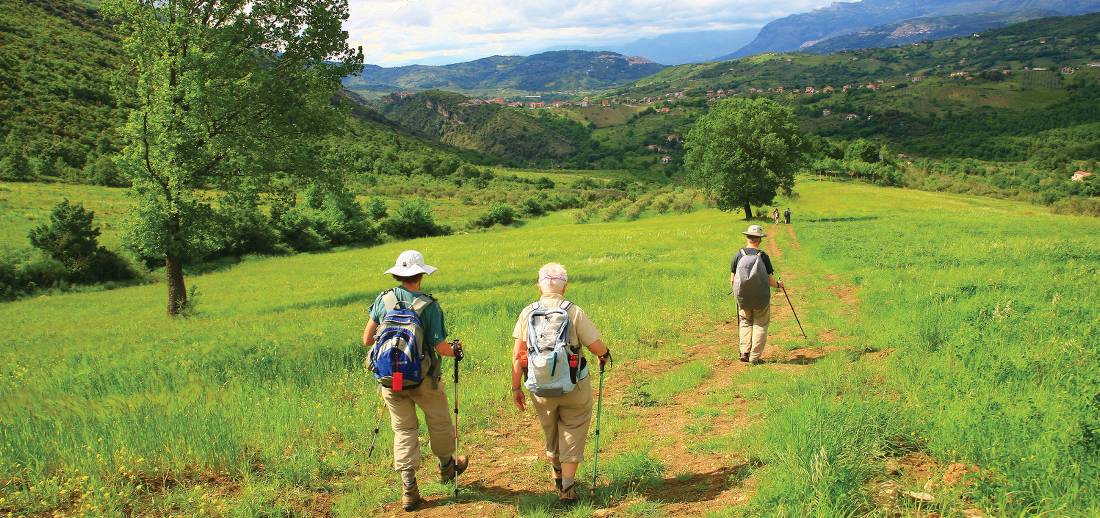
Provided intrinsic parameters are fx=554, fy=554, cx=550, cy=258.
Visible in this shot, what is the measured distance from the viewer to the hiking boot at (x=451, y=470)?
708 centimetres

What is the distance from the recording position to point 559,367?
5852mm

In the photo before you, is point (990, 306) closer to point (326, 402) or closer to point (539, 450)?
point (539, 450)

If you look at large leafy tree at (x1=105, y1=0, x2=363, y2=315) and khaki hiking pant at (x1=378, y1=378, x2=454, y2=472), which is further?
large leafy tree at (x1=105, y1=0, x2=363, y2=315)

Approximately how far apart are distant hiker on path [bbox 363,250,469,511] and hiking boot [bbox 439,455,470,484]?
6 cm

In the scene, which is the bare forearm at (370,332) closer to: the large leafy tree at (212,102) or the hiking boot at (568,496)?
the hiking boot at (568,496)

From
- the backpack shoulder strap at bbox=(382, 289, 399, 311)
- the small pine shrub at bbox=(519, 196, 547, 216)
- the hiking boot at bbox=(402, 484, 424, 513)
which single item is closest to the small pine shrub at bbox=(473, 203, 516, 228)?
the small pine shrub at bbox=(519, 196, 547, 216)

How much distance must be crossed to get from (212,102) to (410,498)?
2065 cm

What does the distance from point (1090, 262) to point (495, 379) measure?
18970 millimetres

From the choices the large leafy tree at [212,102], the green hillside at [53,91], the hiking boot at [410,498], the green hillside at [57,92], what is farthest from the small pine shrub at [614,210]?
the hiking boot at [410,498]

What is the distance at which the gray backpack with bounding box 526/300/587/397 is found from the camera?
5832mm

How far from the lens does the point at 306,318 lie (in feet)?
65.3

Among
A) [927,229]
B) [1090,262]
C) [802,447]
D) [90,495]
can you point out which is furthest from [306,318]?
[927,229]

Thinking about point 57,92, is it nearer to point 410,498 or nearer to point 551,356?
point 410,498

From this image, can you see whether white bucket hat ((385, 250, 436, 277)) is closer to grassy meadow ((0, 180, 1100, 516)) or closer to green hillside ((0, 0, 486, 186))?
grassy meadow ((0, 180, 1100, 516))
